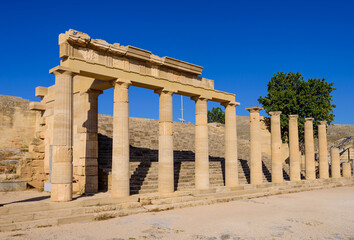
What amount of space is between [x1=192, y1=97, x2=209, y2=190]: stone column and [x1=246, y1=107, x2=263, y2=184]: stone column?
4.53 m

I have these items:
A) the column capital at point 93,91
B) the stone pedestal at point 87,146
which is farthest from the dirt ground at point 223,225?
the column capital at point 93,91

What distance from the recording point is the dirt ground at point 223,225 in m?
9.31

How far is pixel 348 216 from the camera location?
12.6 meters

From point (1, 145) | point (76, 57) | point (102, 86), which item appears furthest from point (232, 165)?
point (1, 145)

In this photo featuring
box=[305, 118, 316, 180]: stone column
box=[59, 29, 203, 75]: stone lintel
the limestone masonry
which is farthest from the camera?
box=[305, 118, 316, 180]: stone column

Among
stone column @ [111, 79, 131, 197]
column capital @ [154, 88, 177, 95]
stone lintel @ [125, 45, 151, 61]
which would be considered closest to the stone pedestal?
stone column @ [111, 79, 131, 197]

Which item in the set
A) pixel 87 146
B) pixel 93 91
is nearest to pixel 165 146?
pixel 87 146

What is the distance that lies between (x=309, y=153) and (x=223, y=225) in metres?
16.8

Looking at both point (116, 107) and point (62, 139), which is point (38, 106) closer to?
point (116, 107)

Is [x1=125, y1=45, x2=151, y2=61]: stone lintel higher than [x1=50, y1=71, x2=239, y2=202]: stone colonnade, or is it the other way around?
[x1=125, y1=45, x2=151, y2=61]: stone lintel

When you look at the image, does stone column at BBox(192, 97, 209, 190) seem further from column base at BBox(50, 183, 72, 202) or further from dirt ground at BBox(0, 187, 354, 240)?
column base at BBox(50, 183, 72, 202)

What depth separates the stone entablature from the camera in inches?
488

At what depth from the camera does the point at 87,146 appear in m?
15.7

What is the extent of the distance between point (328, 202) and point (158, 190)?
883 cm
